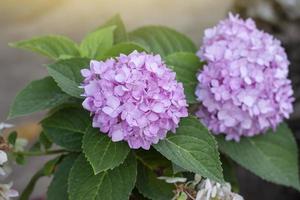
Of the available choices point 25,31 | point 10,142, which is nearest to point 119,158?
point 10,142

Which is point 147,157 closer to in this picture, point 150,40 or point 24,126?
point 150,40

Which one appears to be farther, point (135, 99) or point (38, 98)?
point (38, 98)

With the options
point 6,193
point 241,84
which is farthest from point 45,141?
point 241,84

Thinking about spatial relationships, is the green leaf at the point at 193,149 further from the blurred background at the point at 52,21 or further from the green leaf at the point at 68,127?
the blurred background at the point at 52,21

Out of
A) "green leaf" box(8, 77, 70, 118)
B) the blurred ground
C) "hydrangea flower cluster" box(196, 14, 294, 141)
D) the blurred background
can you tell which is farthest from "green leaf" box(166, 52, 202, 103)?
the blurred ground

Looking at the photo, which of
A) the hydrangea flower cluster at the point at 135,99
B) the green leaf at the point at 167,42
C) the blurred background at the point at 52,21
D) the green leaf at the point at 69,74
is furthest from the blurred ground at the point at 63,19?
the hydrangea flower cluster at the point at 135,99

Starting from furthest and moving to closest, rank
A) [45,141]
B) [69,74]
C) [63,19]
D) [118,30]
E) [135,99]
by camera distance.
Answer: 1. [63,19]
2. [118,30]
3. [45,141]
4. [69,74]
5. [135,99]

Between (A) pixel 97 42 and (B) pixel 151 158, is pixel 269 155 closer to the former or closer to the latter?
(B) pixel 151 158
